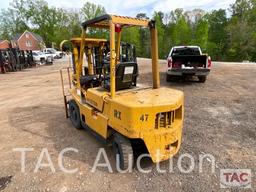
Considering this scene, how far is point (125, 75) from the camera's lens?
414 centimetres

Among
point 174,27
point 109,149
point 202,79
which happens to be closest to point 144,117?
point 109,149

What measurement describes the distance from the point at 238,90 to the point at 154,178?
23.4 ft

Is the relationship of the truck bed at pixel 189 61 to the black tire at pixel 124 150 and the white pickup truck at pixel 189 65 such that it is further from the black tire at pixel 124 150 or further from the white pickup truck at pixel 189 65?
→ the black tire at pixel 124 150

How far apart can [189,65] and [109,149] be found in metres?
7.70

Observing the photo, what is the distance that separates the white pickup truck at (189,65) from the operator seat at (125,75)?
20.3 ft

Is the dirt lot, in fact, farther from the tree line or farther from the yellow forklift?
the tree line

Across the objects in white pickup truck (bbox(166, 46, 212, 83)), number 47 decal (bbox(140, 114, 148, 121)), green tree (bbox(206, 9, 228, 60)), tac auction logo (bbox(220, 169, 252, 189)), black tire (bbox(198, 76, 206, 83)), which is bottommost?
tac auction logo (bbox(220, 169, 252, 189))

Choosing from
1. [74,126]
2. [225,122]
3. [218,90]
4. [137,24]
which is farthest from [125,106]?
[218,90]

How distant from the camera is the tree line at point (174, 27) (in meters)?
49.8

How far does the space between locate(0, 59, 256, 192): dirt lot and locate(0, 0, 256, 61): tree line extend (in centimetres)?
4278

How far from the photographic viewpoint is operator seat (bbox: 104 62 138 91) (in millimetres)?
4000

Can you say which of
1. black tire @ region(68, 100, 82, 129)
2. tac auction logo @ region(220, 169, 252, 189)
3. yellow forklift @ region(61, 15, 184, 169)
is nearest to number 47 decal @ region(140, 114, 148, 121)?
yellow forklift @ region(61, 15, 184, 169)

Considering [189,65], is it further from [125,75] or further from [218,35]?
[218,35]

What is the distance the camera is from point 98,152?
443 cm
